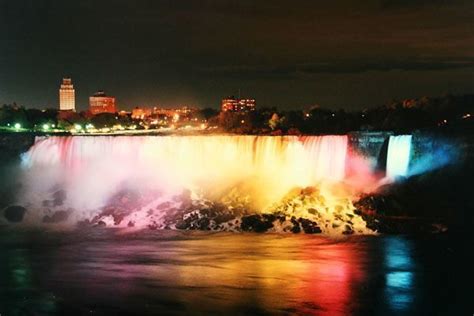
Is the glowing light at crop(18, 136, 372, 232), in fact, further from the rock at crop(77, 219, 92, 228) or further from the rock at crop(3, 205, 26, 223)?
the rock at crop(3, 205, 26, 223)

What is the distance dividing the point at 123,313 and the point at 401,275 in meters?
9.16

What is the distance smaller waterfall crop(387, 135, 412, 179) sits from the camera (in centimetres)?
3831

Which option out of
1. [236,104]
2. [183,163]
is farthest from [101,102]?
[183,163]

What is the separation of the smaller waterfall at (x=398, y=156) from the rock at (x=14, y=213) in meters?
18.0

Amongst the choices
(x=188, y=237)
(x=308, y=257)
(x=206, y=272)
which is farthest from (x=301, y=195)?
(x=206, y=272)

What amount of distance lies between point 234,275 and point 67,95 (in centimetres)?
14233

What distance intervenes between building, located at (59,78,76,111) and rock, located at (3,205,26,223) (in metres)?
123

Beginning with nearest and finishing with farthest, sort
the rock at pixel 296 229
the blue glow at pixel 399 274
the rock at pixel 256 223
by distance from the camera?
the blue glow at pixel 399 274 < the rock at pixel 296 229 < the rock at pixel 256 223

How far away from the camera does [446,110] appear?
58.2 meters

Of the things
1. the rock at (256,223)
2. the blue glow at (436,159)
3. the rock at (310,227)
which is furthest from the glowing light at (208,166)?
the blue glow at (436,159)

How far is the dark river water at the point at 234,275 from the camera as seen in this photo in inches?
886

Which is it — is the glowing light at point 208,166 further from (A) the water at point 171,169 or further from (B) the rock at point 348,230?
(B) the rock at point 348,230

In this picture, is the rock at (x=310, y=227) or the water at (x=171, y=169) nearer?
the rock at (x=310, y=227)

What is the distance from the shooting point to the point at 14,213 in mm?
40562
